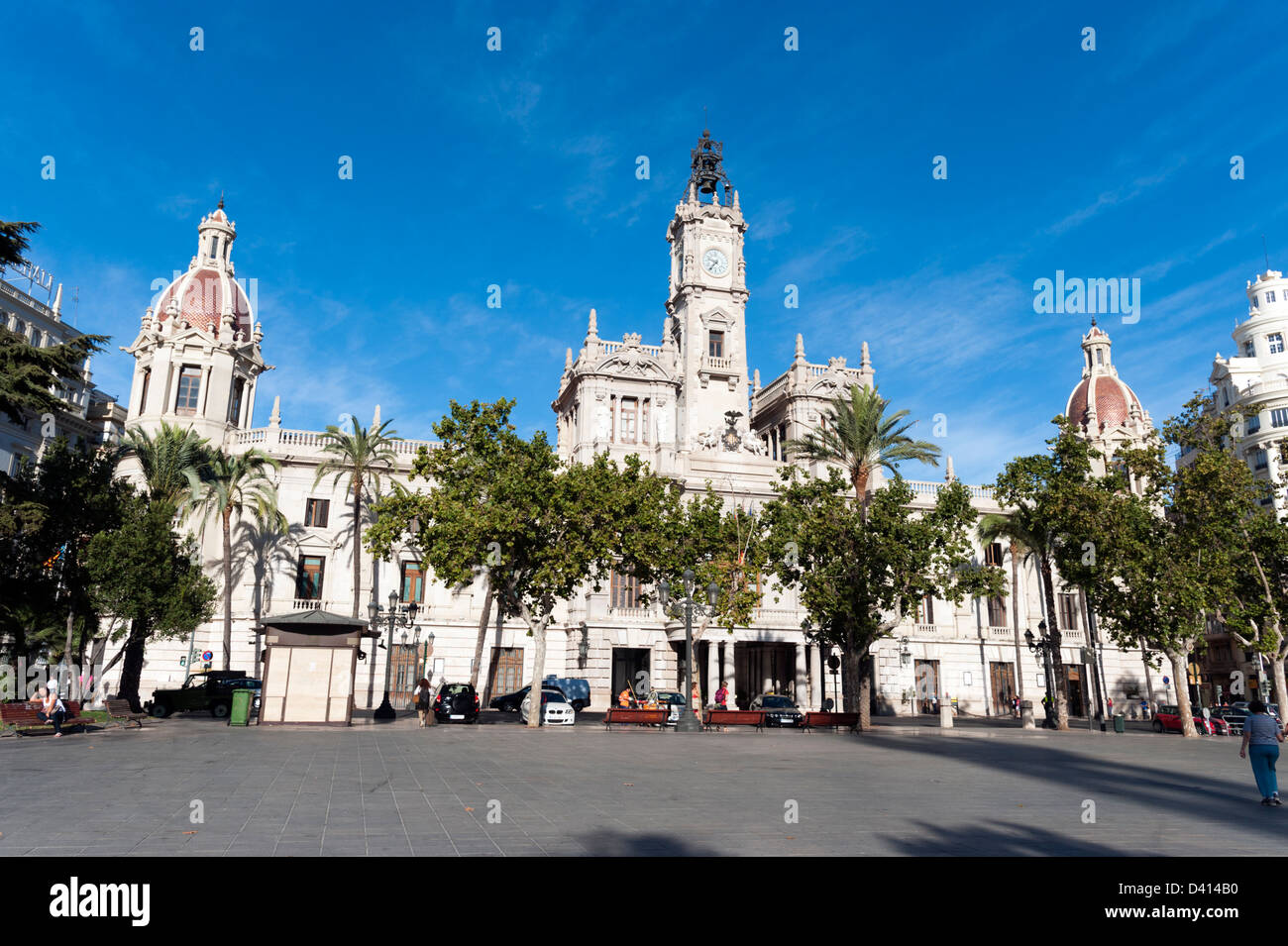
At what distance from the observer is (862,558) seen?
34062 millimetres

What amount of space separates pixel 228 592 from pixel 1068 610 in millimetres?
50720

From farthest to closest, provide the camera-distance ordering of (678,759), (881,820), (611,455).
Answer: (611,455)
(678,759)
(881,820)

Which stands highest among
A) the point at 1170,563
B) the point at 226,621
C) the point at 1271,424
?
the point at 1271,424

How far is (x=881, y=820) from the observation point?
33.8 feet

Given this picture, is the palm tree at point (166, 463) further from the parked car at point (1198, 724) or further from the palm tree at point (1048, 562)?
the parked car at point (1198, 724)

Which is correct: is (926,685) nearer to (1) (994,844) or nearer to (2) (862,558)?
(2) (862,558)

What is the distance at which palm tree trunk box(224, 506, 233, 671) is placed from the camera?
40.8m

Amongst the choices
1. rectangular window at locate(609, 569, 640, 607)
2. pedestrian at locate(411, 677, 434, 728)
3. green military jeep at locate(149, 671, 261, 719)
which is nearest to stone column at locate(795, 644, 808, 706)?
rectangular window at locate(609, 569, 640, 607)

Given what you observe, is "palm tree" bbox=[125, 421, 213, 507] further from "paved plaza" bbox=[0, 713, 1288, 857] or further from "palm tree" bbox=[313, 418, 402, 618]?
"paved plaza" bbox=[0, 713, 1288, 857]

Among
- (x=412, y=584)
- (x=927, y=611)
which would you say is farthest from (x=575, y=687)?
(x=927, y=611)

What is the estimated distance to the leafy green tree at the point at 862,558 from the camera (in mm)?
32844

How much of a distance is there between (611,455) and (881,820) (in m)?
40.4
